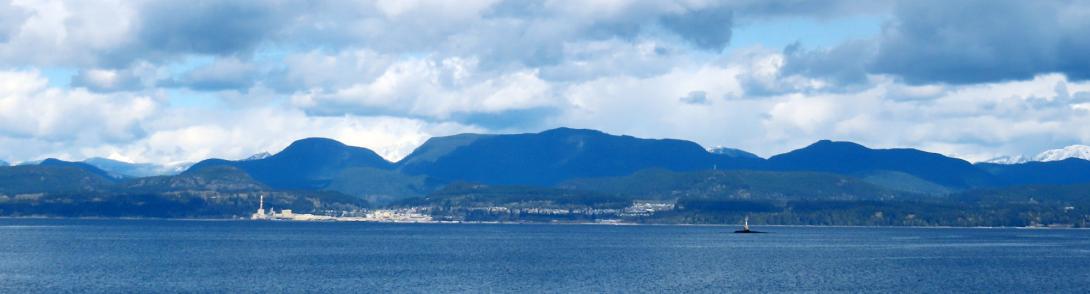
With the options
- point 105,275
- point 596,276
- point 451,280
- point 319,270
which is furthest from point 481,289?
point 105,275

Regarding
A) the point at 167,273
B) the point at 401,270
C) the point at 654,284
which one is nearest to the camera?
the point at 654,284

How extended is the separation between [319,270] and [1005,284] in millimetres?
94906

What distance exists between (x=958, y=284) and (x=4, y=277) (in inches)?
4879

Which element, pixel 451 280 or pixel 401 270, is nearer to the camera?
pixel 451 280

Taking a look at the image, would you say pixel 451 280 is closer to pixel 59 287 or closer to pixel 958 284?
pixel 59 287

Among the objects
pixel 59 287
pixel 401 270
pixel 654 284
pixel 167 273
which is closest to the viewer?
pixel 59 287

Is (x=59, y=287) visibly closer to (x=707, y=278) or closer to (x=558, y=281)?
(x=558, y=281)

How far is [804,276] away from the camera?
188m

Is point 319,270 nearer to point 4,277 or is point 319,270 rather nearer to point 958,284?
point 4,277

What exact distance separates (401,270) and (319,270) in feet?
38.8

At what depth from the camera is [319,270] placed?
635 feet

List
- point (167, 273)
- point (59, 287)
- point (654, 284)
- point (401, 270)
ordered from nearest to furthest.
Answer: point (59, 287), point (654, 284), point (167, 273), point (401, 270)

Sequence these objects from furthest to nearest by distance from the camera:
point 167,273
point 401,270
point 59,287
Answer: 1. point 401,270
2. point 167,273
3. point 59,287

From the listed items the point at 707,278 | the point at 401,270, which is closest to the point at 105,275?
the point at 401,270
